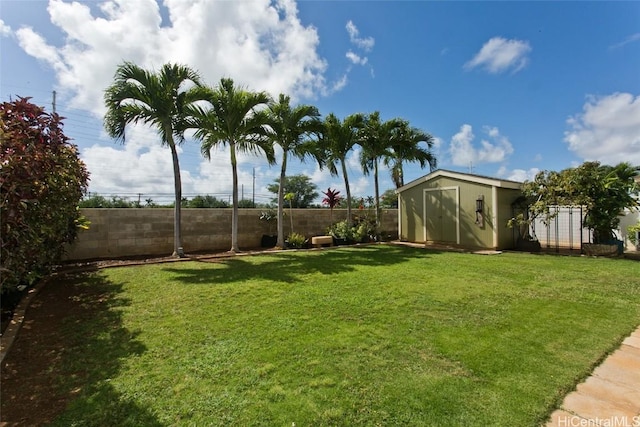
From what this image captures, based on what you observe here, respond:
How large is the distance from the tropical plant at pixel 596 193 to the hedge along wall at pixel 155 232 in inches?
355

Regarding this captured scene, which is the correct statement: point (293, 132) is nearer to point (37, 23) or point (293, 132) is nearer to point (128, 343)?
point (37, 23)

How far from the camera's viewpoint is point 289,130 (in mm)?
10188

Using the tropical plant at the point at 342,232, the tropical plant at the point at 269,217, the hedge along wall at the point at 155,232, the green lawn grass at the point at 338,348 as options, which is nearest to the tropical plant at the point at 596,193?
the green lawn grass at the point at 338,348

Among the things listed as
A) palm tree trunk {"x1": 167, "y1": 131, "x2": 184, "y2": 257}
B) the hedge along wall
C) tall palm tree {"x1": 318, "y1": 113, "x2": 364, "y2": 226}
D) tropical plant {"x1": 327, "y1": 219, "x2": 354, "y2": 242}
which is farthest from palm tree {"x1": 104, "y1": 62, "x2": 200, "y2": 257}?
tropical plant {"x1": 327, "y1": 219, "x2": 354, "y2": 242}

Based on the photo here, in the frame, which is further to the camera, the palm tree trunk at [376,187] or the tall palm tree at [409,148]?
the tall palm tree at [409,148]

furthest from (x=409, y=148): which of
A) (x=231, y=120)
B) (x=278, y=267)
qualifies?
(x=278, y=267)

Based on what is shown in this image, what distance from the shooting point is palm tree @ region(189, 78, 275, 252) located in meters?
8.24

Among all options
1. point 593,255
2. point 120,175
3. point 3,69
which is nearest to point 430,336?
point 3,69

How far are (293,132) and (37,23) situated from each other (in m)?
6.53

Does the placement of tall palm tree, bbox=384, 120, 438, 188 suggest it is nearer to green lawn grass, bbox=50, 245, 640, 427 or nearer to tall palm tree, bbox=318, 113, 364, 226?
tall palm tree, bbox=318, 113, 364, 226

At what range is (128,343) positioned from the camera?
→ 9.52 ft

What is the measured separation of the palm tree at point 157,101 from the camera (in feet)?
23.4

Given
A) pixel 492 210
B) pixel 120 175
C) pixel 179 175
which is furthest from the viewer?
pixel 120 175

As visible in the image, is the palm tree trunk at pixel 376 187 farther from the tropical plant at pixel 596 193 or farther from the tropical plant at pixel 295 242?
the tropical plant at pixel 596 193
